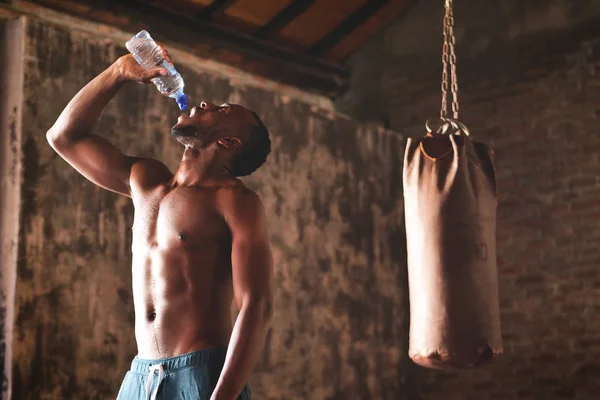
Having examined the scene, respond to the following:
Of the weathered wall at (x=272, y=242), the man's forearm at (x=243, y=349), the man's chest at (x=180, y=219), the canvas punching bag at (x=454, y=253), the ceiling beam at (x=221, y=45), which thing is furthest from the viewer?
the ceiling beam at (x=221, y=45)

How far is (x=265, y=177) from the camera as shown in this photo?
5297 mm

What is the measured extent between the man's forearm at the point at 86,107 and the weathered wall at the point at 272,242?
1.39m

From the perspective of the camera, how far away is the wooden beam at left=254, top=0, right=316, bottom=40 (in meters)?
6.30

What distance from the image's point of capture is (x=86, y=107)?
278 cm

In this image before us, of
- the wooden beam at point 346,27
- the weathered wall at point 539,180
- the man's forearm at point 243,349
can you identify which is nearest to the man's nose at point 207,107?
the man's forearm at point 243,349

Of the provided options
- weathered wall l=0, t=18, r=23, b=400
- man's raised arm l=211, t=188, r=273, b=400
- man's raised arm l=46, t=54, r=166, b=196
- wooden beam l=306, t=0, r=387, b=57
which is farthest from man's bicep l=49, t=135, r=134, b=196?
wooden beam l=306, t=0, r=387, b=57

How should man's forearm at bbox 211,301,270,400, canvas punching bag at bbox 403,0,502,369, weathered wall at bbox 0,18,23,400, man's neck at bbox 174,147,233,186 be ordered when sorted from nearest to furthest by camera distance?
man's forearm at bbox 211,301,270,400
man's neck at bbox 174,147,233,186
canvas punching bag at bbox 403,0,502,369
weathered wall at bbox 0,18,23,400

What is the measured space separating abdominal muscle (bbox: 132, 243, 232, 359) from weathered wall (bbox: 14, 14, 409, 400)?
159 cm

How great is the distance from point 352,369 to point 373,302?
0.48 metres

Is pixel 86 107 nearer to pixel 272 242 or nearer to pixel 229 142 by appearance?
pixel 229 142

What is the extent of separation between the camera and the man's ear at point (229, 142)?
2.82 m

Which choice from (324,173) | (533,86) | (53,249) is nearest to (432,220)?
(53,249)

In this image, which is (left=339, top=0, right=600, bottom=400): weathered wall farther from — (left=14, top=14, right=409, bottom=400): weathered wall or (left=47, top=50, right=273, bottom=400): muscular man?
(left=47, top=50, right=273, bottom=400): muscular man

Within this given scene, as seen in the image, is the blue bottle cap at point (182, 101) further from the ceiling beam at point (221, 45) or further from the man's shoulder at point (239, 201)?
the ceiling beam at point (221, 45)
